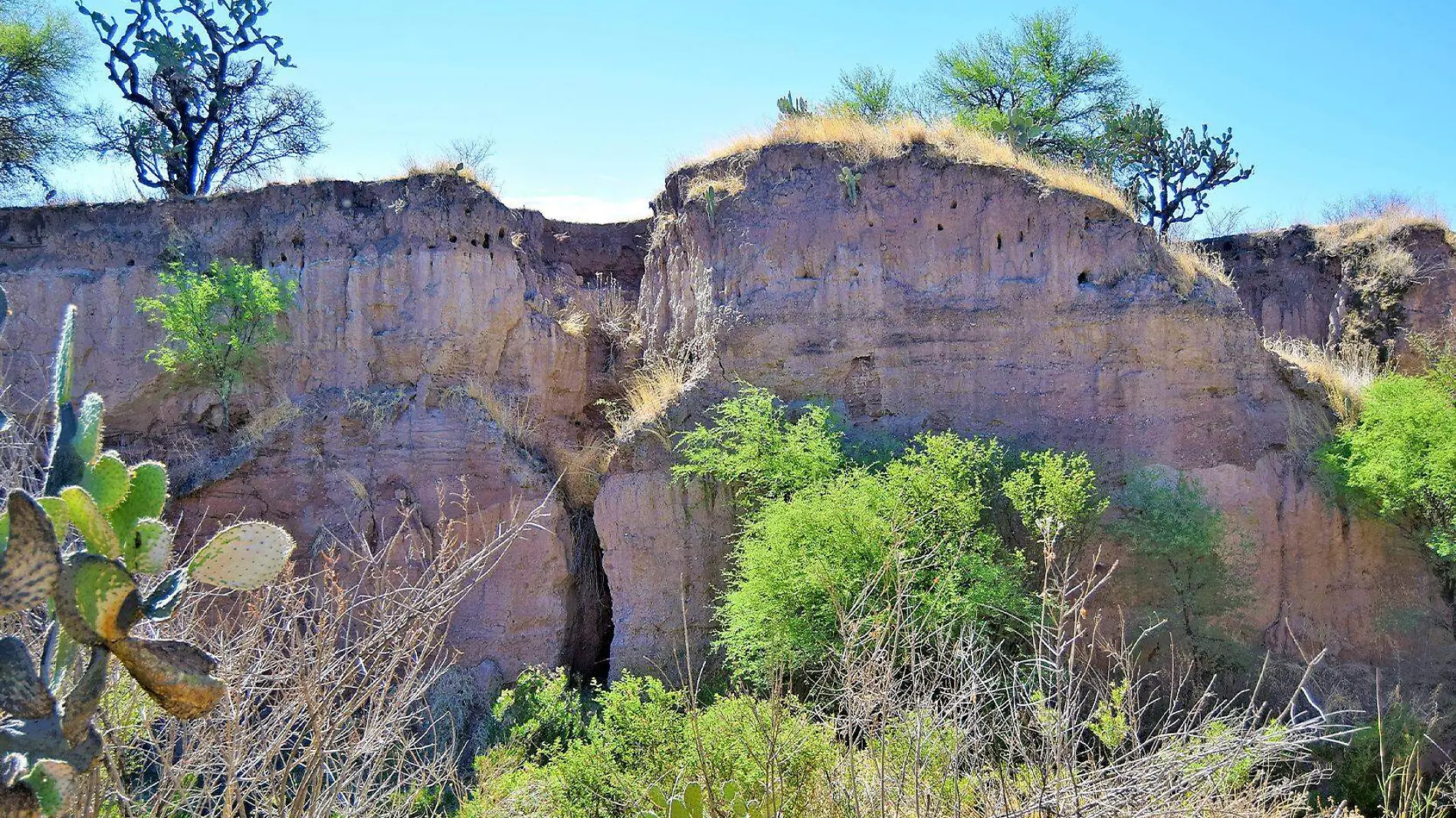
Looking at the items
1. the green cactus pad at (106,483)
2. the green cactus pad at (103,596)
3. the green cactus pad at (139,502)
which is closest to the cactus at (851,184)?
the green cactus pad at (139,502)

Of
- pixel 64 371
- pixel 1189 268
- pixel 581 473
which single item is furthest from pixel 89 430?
pixel 1189 268

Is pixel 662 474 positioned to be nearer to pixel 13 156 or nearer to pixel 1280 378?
pixel 1280 378

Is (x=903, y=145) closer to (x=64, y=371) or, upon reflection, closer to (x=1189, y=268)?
(x=1189, y=268)

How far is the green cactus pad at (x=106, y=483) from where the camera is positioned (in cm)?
368

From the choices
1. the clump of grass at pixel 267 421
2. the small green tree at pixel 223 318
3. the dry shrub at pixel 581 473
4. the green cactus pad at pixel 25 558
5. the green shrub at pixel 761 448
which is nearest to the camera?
the green cactus pad at pixel 25 558

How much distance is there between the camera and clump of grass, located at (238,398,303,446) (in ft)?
46.6

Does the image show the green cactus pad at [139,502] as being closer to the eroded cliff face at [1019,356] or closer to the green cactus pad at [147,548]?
the green cactus pad at [147,548]

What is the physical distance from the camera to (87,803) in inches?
204

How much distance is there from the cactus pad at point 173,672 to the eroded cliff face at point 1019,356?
8968 mm

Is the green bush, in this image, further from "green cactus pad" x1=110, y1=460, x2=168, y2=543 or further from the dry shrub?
"green cactus pad" x1=110, y1=460, x2=168, y2=543

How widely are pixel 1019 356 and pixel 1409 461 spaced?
163 inches

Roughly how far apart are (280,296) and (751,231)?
657 cm

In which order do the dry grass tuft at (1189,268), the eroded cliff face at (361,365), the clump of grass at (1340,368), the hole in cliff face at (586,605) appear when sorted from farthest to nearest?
the eroded cliff face at (361,365), the hole in cliff face at (586,605), the dry grass tuft at (1189,268), the clump of grass at (1340,368)

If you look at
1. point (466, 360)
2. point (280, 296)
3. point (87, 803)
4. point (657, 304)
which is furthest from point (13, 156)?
point (87, 803)
